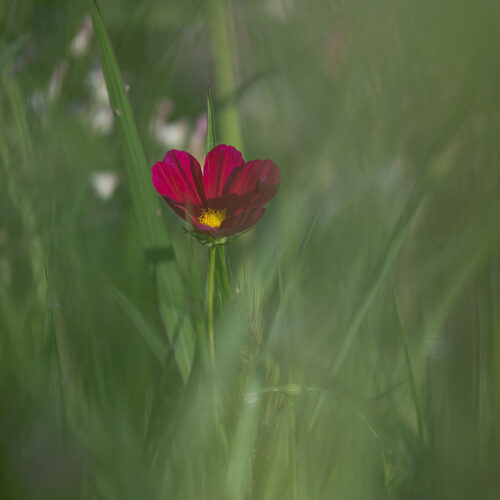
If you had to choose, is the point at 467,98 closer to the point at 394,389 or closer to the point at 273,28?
the point at 394,389

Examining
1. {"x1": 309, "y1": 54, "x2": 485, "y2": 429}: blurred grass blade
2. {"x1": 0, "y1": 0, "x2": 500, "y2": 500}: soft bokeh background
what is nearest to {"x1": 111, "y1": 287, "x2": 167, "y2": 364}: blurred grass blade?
{"x1": 0, "y1": 0, "x2": 500, "y2": 500}: soft bokeh background

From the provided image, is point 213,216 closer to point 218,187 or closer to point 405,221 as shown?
point 218,187

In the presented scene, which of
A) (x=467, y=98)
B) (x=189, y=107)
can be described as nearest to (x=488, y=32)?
(x=467, y=98)

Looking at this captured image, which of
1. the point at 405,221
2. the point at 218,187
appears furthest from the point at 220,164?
the point at 405,221

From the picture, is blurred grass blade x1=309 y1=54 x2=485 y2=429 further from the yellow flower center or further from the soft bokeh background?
the yellow flower center

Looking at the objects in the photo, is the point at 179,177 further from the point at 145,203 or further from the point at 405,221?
the point at 405,221

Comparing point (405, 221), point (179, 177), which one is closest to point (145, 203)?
point (179, 177)

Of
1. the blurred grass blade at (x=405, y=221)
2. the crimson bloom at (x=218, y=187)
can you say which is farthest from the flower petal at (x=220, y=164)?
the blurred grass blade at (x=405, y=221)
